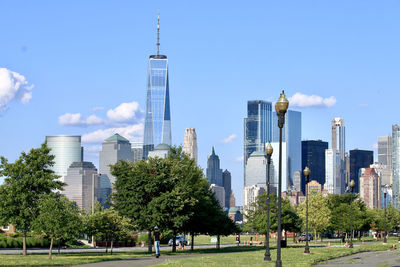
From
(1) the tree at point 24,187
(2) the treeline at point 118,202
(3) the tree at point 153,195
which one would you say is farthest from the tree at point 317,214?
(1) the tree at point 24,187

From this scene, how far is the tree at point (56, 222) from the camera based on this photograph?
45312mm

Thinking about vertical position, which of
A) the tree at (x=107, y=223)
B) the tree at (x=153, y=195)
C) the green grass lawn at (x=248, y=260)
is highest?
the tree at (x=153, y=195)

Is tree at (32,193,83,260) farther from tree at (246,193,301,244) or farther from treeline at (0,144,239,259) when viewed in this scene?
tree at (246,193,301,244)

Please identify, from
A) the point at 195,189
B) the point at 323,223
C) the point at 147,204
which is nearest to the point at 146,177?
the point at 147,204

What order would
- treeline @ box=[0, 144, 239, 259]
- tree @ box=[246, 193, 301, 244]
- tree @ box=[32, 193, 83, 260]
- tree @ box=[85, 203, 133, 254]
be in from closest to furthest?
tree @ box=[32, 193, 83, 260], treeline @ box=[0, 144, 239, 259], tree @ box=[85, 203, 133, 254], tree @ box=[246, 193, 301, 244]

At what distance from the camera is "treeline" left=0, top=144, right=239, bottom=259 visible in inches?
1831

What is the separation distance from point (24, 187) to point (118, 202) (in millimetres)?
10174

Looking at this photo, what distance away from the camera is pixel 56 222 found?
45250mm

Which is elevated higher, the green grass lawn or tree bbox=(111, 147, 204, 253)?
tree bbox=(111, 147, 204, 253)

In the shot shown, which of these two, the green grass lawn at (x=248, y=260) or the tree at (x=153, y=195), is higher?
the tree at (x=153, y=195)

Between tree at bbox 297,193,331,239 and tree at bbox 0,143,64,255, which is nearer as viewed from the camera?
tree at bbox 0,143,64,255

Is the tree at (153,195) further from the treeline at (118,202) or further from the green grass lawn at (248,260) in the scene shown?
the green grass lawn at (248,260)

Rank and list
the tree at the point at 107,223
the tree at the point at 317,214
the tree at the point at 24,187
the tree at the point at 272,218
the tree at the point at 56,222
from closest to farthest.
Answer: the tree at the point at 56,222, the tree at the point at 24,187, the tree at the point at 107,223, the tree at the point at 272,218, the tree at the point at 317,214

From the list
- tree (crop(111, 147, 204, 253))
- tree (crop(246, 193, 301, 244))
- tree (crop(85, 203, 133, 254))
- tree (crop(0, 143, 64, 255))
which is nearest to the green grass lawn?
tree (crop(111, 147, 204, 253))
